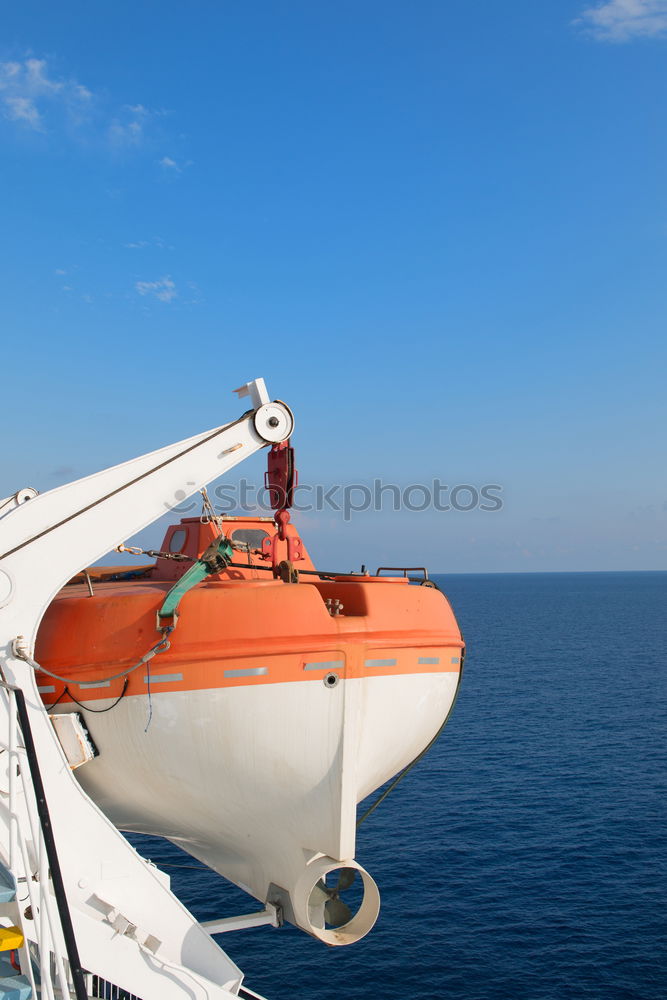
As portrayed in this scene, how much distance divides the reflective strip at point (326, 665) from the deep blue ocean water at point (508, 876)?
10248 mm

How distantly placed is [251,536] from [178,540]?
1.08m

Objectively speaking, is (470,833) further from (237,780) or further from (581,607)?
(581,607)

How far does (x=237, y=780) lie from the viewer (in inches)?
303

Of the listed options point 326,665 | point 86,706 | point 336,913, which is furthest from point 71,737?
point 336,913

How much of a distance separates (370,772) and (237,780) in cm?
147

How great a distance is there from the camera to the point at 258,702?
24.3 ft

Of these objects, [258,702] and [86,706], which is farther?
[86,706]

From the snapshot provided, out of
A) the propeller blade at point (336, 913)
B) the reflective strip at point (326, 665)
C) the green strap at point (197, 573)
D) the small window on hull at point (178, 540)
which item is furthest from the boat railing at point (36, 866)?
the small window on hull at point (178, 540)

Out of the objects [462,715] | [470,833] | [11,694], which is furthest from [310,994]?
[462,715]

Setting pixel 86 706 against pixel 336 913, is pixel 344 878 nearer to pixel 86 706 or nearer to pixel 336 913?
pixel 336 913

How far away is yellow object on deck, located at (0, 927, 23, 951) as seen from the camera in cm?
626

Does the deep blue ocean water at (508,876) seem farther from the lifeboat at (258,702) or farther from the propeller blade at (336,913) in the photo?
the lifeboat at (258,702)

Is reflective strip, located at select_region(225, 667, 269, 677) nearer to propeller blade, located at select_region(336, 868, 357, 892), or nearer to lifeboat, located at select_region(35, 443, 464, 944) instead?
lifeboat, located at select_region(35, 443, 464, 944)

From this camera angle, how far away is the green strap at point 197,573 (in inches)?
289
